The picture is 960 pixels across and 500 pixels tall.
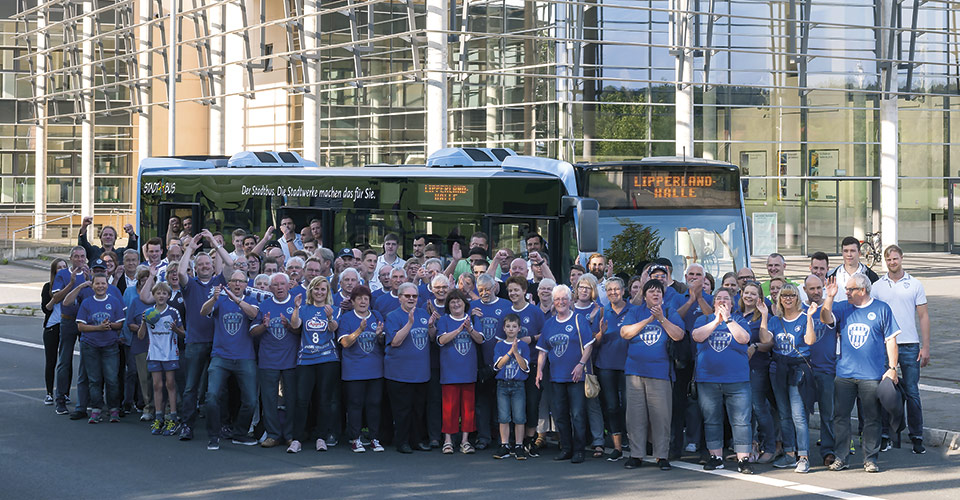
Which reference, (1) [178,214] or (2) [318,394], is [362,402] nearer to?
(2) [318,394]

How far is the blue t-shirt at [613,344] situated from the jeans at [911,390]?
247 centimetres

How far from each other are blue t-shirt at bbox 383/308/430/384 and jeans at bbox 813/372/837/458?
11.0ft

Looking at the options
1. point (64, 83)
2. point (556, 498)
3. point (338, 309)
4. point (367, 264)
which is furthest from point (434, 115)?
point (64, 83)

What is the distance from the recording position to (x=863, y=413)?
1000 centimetres

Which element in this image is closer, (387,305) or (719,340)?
(719,340)

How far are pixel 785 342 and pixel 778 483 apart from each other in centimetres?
121

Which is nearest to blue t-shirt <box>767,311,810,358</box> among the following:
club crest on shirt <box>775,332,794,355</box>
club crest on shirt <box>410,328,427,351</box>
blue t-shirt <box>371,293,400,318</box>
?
club crest on shirt <box>775,332,794,355</box>

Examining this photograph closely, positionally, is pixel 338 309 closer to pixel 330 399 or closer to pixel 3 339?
pixel 330 399

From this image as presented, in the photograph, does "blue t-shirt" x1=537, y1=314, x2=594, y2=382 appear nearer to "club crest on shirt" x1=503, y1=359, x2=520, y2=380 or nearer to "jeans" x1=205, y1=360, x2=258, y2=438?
"club crest on shirt" x1=503, y1=359, x2=520, y2=380

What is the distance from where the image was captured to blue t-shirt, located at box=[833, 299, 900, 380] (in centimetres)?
985

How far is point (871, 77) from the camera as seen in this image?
3509 centimetres

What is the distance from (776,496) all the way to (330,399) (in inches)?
157

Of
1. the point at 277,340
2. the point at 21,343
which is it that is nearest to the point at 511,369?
the point at 277,340

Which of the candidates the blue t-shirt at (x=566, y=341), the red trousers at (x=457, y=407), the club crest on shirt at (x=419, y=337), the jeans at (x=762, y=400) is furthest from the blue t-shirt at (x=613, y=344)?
the club crest on shirt at (x=419, y=337)
